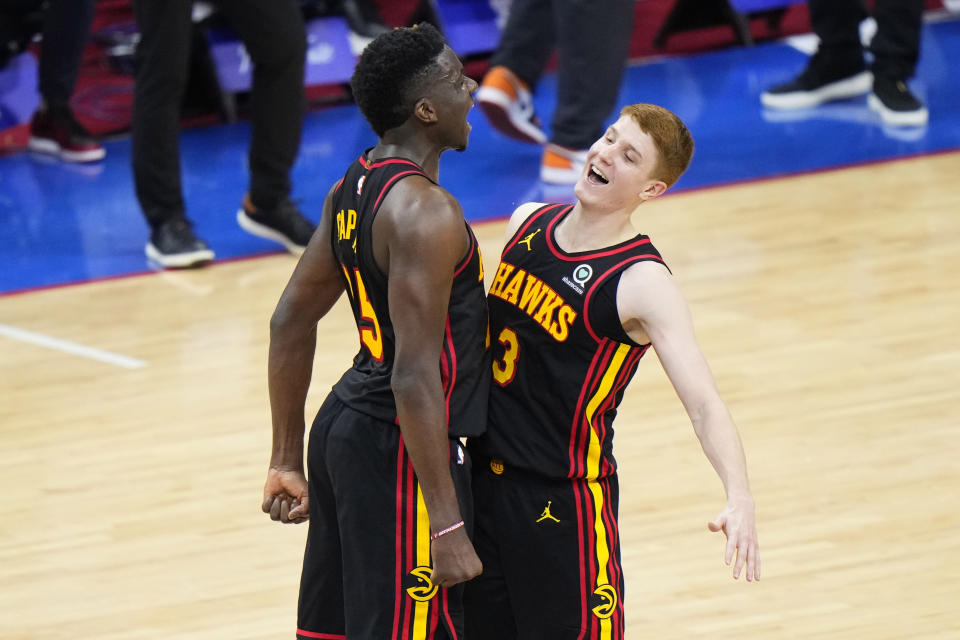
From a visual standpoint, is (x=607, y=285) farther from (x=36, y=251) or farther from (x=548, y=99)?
(x=548, y=99)

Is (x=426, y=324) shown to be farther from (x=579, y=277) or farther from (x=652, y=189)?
(x=652, y=189)

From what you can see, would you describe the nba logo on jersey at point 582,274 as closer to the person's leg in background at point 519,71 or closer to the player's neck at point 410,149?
the player's neck at point 410,149

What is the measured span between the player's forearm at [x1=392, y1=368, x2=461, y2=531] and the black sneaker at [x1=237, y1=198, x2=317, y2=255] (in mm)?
3123

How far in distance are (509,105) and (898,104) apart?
1.75 meters

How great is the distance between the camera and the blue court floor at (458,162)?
17.8 ft

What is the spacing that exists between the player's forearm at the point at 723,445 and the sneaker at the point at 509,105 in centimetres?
398

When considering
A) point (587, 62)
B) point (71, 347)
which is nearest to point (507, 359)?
point (71, 347)

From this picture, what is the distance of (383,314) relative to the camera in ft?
6.88

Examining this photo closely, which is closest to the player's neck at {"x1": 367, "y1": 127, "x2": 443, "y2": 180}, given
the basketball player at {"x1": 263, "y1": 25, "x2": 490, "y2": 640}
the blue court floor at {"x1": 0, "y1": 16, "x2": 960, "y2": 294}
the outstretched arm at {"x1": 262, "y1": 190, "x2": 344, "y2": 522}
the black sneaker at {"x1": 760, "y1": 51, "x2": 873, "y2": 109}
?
the basketball player at {"x1": 263, "y1": 25, "x2": 490, "y2": 640}

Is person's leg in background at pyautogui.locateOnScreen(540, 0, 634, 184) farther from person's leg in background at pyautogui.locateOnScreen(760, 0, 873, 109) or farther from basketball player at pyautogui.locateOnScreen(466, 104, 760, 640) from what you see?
basketball player at pyautogui.locateOnScreen(466, 104, 760, 640)

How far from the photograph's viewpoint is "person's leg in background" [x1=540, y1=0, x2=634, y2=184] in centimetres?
538

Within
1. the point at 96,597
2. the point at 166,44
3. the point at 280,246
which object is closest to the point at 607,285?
the point at 96,597

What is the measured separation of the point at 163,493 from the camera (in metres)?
3.57

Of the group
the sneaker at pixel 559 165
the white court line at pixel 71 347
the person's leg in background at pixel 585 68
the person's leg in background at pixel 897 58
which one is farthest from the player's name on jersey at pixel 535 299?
the person's leg in background at pixel 897 58
